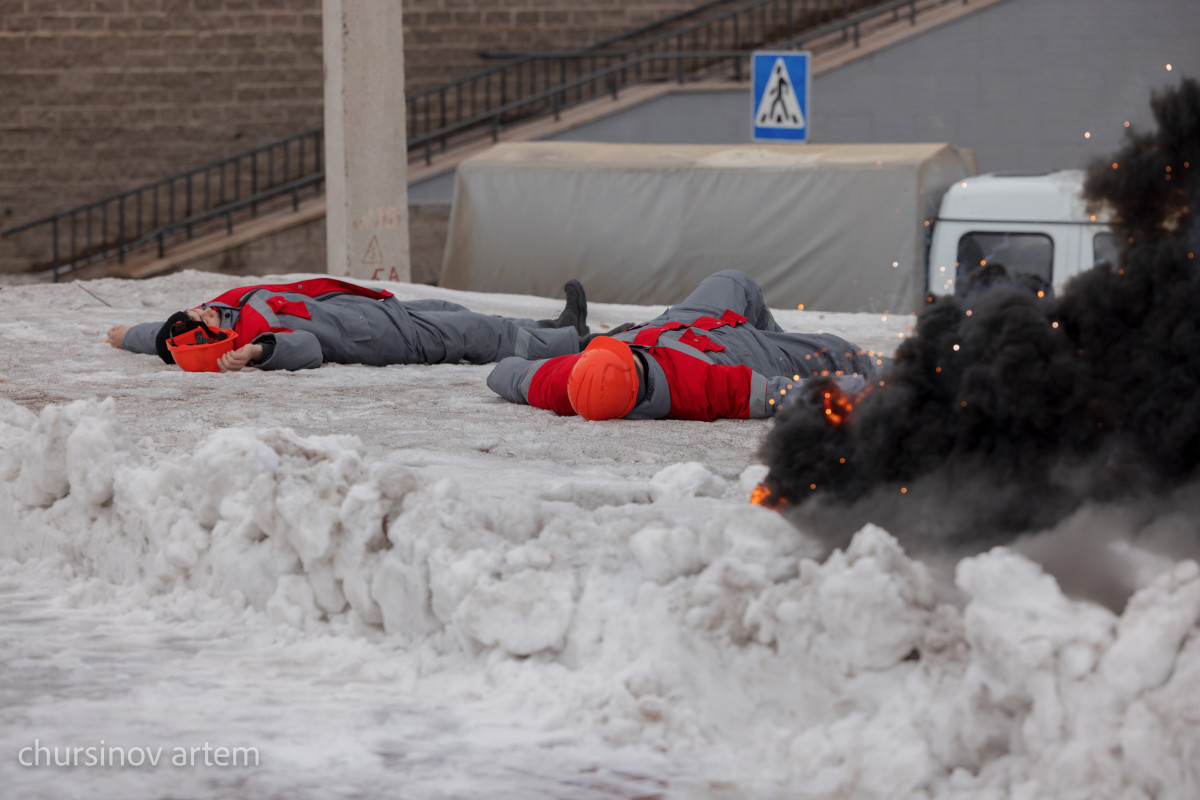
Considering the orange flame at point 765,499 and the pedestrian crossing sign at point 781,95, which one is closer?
the orange flame at point 765,499

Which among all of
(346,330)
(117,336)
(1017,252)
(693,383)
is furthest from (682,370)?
(1017,252)

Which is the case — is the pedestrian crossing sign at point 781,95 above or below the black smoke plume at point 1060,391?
above

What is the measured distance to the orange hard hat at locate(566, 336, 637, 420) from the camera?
177 inches

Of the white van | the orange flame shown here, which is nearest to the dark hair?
the orange flame

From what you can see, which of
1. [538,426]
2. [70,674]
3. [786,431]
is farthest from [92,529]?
[786,431]

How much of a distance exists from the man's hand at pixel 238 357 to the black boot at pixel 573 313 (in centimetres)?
145

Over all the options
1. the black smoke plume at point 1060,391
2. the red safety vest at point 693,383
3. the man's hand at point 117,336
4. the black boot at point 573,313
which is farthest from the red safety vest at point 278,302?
the black smoke plume at point 1060,391

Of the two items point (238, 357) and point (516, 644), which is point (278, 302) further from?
point (516, 644)

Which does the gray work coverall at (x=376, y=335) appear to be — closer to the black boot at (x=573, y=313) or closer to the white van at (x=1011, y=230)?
the black boot at (x=573, y=313)

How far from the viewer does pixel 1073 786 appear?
1947 mm

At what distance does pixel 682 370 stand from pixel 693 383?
0.22ft

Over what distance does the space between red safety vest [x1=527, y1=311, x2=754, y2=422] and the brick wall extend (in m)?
12.2

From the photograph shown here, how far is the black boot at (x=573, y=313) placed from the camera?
6418 mm

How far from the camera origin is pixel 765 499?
9.42 feet
